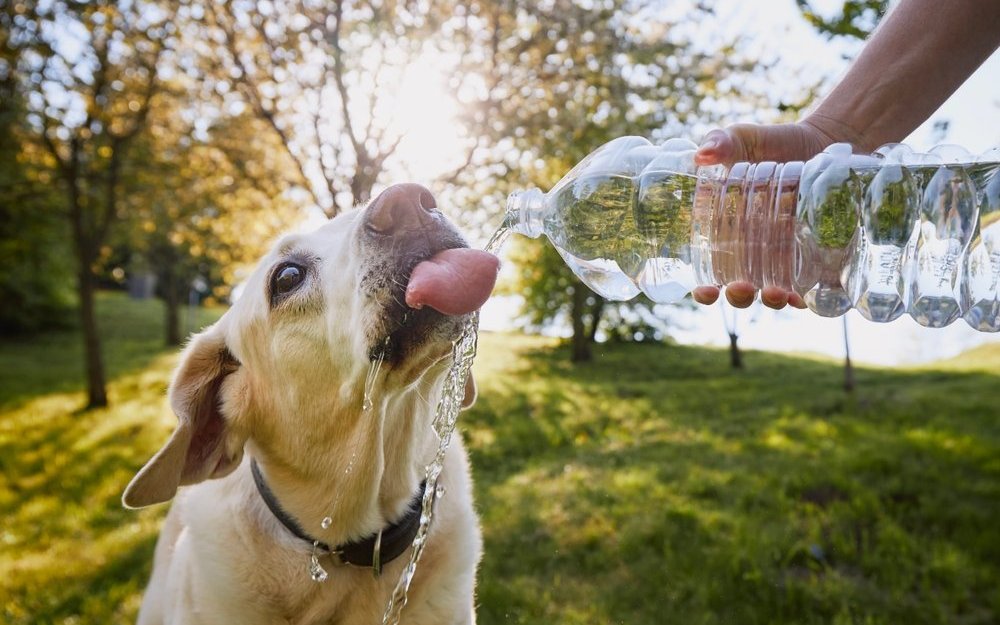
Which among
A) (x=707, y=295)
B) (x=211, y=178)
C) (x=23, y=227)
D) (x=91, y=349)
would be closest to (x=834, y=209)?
(x=707, y=295)

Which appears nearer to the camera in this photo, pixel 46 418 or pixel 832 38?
pixel 832 38

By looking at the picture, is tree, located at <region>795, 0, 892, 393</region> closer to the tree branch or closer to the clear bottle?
the clear bottle

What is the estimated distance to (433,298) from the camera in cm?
197

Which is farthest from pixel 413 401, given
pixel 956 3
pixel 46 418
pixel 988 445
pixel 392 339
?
pixel 46 418

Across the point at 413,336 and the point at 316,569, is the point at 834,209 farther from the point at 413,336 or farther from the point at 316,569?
the point at 316,569

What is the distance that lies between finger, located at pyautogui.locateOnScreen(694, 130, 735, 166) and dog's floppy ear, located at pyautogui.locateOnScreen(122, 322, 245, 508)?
1.83m

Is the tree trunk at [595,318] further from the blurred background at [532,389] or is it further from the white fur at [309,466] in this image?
the white fur at [309,466]

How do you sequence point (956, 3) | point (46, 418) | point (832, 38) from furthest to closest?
1. point (46, 418)
2. point (832, 38)
3. point (956, 3)

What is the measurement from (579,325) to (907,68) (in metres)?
13.9

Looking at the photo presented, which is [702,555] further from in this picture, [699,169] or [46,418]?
[46,418]

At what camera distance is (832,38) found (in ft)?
13.0

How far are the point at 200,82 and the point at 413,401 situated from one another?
28.0 feet

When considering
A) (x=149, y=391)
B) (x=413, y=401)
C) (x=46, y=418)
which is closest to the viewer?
(x=413, y=401)

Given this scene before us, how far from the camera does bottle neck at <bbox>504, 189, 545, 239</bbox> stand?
8.69ft
